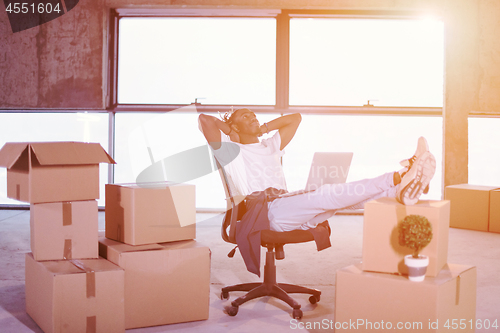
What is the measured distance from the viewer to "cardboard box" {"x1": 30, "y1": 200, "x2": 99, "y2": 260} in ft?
5.95

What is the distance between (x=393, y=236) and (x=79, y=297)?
1229 millimetres

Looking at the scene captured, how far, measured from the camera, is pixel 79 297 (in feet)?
5.49

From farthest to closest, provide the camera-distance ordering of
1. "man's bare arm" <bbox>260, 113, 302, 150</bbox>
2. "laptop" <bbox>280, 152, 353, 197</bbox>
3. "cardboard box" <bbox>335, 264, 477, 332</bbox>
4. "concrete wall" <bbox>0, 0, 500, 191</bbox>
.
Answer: "concrete wall" <bbox>0, 0, 500, 191</bbox>, "man's bare arm" <bbox>260, 113, 302, 150</bbox>, "laptop" <bbox>280, 152, 353, 197</bbox>, "cardboard box" <bbox>335, 264, 477, 332</bbox>

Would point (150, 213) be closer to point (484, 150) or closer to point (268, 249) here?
point (268, 249)

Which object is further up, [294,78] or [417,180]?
[294,78]

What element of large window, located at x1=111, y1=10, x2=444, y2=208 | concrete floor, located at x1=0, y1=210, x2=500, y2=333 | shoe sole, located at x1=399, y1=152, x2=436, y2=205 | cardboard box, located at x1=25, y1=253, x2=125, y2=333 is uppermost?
large window, located at x1=111, y1=10, x2=444, y2=208

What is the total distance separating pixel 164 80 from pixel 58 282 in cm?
376

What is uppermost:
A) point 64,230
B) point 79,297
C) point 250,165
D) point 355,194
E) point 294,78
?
point 294,78

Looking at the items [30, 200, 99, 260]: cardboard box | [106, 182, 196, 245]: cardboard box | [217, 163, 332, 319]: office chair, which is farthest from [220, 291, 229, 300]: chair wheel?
[30, 200, 99, 260]: cardboard box

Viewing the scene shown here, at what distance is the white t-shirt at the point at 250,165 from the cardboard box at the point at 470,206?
2773mm

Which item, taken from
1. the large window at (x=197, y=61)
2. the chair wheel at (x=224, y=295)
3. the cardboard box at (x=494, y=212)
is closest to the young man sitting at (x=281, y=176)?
the chair wheel at (x=224, y=295)

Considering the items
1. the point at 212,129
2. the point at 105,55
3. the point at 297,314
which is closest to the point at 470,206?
the point at 297,314

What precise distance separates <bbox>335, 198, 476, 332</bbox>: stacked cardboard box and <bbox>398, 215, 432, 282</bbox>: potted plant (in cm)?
4

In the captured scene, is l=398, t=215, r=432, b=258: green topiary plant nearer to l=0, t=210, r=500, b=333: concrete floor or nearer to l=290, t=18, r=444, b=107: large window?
l=0, t=210, r=500, b=333: concrete floor
